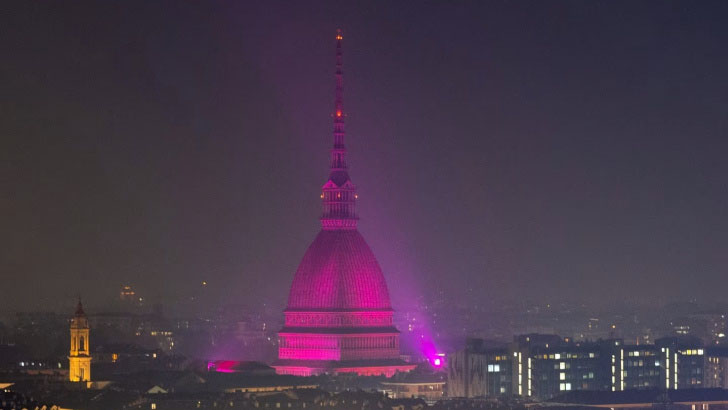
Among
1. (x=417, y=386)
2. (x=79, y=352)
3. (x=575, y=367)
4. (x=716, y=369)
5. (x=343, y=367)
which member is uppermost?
(x=716, y=369)

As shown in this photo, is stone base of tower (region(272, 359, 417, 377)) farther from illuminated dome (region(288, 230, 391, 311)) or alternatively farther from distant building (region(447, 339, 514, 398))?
distant building (region(447, 339, 514, 398))

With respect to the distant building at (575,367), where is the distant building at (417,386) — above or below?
below

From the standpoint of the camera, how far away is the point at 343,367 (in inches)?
7131

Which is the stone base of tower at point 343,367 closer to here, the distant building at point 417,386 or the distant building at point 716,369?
the distant building at point 417,386

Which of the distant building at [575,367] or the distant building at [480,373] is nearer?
the distant building at [480,373]

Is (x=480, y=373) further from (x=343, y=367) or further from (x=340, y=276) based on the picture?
(x=340, y=276)

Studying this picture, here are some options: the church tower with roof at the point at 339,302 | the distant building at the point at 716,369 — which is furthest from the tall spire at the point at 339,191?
the distant building at the point at 716,369

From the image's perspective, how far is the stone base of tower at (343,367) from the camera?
180 meters

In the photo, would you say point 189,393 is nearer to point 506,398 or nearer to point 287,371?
point 506,398

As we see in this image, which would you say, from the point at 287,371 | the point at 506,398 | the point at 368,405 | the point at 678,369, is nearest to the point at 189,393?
the point at 368,405

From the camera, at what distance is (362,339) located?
607 feet

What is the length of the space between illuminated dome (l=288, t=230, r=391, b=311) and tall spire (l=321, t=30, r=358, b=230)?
0.71m

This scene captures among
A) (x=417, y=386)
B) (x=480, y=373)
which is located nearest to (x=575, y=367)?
(x=480, y=373)

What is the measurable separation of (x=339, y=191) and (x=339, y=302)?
7.25 metres
